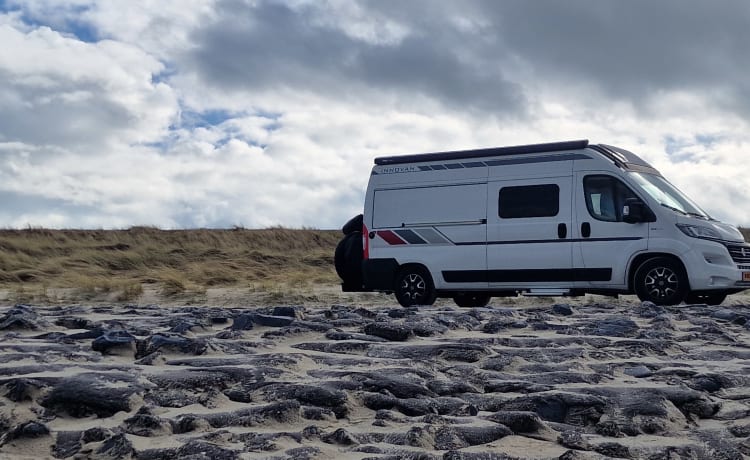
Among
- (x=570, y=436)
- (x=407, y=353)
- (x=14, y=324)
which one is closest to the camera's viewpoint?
(x=570, y=436)

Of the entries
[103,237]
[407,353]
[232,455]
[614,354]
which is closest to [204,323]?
[407,353]

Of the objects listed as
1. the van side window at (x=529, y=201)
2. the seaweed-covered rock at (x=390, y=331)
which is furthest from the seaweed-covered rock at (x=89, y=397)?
the van side window at (x=529, y=201)

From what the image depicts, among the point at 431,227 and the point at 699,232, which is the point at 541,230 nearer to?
the point at 431,227

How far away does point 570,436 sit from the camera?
163 inches

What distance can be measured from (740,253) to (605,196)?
1954 millimetres

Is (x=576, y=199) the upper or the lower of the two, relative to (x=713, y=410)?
upper

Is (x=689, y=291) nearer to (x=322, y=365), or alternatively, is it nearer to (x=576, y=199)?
(x=576, y=199)

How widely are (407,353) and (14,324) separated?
339 centimetres

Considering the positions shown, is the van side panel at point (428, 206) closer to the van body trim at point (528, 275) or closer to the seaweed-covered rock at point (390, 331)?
the van body trim at point (528, 275)

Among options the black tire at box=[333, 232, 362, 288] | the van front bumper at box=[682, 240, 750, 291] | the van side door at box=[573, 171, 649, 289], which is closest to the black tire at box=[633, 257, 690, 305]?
the van front bumper at box=[682, 240, 750, 291]

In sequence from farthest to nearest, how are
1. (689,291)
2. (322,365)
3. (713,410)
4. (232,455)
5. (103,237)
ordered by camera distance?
(103,237)
(689,291)
(322,365)
(713,410)
(232,455)

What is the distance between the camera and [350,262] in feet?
47.9

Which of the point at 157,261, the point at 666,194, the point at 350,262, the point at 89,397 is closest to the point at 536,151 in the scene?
the point at 666,194

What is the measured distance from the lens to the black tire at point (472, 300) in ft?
48.2
